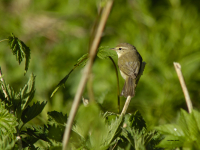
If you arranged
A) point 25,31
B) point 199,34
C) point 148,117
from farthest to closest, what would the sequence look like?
point 25,31 → point 199,34 → point 148,117

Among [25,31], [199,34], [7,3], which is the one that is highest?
[7,3]

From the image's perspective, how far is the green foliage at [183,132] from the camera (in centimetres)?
90

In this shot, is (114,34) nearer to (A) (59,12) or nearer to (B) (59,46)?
(B) (59,46)

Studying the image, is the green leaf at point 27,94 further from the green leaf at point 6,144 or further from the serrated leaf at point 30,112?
the green leaf at point 6,144

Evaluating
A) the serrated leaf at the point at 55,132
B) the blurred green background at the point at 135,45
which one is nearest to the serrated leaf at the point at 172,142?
the serrated leaf at the point at 55,132

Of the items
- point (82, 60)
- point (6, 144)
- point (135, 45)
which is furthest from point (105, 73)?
point (6, 144)

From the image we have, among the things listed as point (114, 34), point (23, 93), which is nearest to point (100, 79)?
point (114, 34)

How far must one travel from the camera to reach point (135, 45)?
150 inches

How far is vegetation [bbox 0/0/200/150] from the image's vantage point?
3.16 feet

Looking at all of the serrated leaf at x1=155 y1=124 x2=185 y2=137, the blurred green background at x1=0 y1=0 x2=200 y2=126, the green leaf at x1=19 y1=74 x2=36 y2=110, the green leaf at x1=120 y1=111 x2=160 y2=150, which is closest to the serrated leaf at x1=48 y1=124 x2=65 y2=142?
the green leaf at x1=19 y1=74 x2=36 y2=110

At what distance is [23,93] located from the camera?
1.02m

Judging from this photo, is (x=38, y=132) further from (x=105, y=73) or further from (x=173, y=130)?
(x=105, y=73)

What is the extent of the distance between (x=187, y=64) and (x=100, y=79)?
1256mm

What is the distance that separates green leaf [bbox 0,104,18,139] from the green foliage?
49cm
